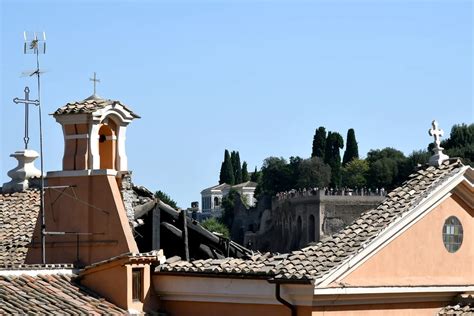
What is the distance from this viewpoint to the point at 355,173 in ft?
391

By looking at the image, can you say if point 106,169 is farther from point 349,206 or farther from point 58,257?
point 349,206

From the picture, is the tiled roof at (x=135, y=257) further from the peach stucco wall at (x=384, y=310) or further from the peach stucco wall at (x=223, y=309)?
the peach stucco wall at (x=384, y=310)

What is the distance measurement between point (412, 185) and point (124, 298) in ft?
11.8

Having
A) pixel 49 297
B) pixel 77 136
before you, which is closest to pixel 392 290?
pixel 49 297

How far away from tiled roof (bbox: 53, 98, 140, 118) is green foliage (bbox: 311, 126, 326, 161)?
338 ft

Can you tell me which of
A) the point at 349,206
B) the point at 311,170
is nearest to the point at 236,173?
the point at 311,170

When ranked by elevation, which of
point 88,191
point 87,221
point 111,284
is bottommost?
point 111,284

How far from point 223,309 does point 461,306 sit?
2813 millimetres

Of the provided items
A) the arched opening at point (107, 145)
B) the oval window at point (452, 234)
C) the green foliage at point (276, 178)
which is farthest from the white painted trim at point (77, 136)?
the green foliage at point (276, 178)

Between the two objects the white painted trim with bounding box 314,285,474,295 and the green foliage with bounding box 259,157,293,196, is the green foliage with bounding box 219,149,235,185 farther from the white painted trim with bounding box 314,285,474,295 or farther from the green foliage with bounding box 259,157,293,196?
the white painted trim with bounding box 314,285,474,295

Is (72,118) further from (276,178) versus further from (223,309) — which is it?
(276,178)

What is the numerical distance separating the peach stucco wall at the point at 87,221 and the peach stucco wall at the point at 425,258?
Answer: 2.90 m

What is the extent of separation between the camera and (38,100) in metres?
16.8

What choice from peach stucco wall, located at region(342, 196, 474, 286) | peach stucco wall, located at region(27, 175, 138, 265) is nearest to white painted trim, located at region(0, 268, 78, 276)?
peach stucco wall, located at region(27, 175, 138, 265)
